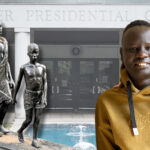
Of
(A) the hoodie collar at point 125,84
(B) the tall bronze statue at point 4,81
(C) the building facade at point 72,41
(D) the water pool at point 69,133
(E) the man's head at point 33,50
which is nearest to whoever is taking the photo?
(A) the hoodie collar at point 125,84

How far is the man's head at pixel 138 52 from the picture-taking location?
0.87 metres

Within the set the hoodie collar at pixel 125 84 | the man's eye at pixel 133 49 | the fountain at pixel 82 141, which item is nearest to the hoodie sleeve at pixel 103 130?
the hoodie collar at pixel 125 84

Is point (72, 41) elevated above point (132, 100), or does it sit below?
above

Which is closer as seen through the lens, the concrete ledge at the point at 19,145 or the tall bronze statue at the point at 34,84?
the tall bronze statue at the point at 34,84

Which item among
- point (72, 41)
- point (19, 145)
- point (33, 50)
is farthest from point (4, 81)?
point (72, 41)

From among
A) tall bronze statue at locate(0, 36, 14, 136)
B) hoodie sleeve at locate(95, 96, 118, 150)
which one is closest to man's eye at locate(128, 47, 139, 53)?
hoodie sleeve at locate(95, 96, 118, 150)

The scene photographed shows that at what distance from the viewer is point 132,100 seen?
873 mm

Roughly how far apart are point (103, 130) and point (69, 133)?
7490mm

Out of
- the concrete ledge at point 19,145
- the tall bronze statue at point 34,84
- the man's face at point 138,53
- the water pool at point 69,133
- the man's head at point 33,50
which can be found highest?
the man's head at point 33,50

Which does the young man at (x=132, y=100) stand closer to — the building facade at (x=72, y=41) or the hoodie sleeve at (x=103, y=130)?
the hoodie sleeve at (x=103, y=130)

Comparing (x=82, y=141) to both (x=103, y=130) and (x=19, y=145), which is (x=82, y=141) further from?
(x=103, y=130)

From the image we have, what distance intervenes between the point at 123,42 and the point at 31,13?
29.1 feet

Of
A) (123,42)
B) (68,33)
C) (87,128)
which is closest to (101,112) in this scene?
(123,42)

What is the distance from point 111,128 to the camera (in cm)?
91
